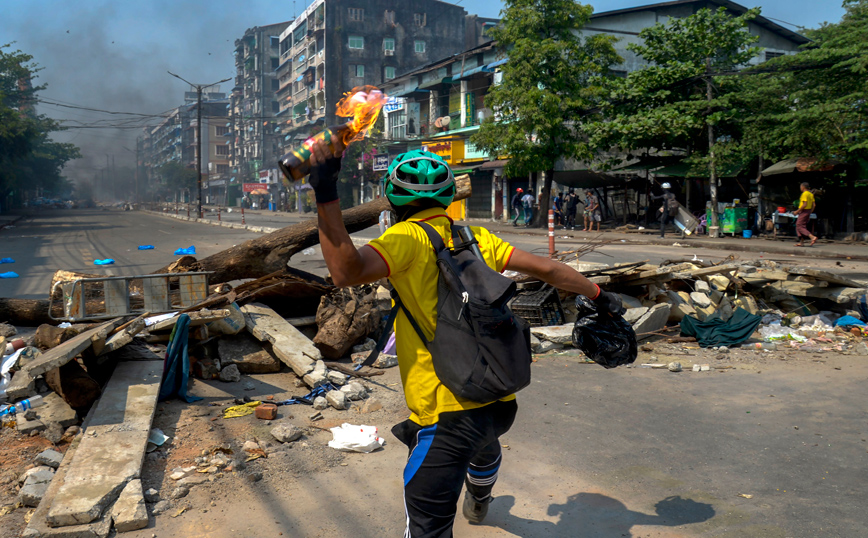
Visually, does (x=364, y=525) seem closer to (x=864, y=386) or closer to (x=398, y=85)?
(x=864, y=386)

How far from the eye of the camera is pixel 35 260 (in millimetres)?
15992

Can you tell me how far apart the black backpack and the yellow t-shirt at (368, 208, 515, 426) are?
0.04m

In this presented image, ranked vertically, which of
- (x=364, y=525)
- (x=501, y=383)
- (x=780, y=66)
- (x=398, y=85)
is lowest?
(x=364, y=525)

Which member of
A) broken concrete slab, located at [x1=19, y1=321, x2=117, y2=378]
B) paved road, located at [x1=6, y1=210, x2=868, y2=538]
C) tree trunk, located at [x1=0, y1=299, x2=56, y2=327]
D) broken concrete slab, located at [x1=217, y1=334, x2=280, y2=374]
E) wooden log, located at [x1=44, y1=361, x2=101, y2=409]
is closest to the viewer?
paved road, located at [x1=6, y1=210, x2=868, y2=538]

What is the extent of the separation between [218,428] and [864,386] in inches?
210

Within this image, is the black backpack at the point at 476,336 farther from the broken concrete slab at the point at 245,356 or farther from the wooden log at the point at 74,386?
the broken concrete slab at the point at 245,356

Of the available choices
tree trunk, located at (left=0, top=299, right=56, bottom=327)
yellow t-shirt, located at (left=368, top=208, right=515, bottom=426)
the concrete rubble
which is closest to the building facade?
the concrete rubble

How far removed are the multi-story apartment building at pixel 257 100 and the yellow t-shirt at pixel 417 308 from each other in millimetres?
83849

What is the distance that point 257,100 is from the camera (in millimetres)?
91125

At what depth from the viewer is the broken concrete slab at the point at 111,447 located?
3055mm

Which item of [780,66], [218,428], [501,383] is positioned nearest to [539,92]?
[780,66]

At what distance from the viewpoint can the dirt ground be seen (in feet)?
10.5

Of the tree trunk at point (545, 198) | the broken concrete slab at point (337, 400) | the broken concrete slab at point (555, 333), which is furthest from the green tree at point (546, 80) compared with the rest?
the broken concrete slab at point (337, 400)

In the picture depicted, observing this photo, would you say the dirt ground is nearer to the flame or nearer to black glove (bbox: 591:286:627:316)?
black glove (bbox: 591:286:627:316)
